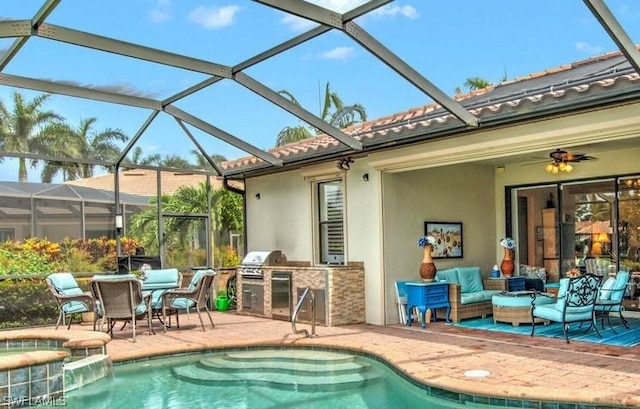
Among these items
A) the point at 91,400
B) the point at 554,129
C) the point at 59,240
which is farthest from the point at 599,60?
the point at 59,240

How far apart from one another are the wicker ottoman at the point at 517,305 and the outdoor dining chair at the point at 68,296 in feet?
22.0

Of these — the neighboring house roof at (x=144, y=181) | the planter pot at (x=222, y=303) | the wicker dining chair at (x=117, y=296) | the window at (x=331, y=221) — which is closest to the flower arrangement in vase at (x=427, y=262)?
the window at (x=331, y=221)

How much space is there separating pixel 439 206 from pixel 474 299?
1.88 meters

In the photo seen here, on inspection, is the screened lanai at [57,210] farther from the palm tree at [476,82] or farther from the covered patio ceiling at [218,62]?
the palm tree at [476,82]

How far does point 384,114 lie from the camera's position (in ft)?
37.5

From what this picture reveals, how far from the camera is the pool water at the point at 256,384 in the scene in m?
5.95

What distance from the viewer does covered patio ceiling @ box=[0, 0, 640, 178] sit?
6.06 metres

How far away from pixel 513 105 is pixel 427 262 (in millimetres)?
3573

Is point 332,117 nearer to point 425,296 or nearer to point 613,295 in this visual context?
Result: point 425,296

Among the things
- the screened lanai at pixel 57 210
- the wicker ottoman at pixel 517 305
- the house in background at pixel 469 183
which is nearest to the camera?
the house in background at pixel 469 183

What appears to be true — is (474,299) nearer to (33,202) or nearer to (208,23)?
(208,23)

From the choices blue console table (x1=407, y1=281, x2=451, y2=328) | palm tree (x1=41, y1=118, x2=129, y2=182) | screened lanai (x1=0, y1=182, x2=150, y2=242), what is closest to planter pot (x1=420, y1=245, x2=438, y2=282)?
blue console table (x1=407, y1=281, x2=451, y2=328)

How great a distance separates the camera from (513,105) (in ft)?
23.8

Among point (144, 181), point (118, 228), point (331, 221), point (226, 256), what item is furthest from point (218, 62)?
point (226, 256)
